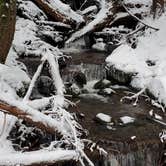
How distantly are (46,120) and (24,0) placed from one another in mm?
6649

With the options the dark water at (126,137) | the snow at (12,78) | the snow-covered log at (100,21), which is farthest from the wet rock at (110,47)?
the snow at (12,78)

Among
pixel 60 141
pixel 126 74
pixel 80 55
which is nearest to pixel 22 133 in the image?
pixel 60 141

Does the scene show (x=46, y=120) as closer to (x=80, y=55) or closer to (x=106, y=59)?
(x=106, y=59)

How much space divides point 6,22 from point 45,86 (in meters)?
1.56

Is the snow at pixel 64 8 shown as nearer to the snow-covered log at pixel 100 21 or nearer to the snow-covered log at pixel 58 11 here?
the snow-covered log at pixel 58 11

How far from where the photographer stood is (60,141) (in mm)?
5438

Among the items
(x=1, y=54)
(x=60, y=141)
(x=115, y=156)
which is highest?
(x=1, y=54)

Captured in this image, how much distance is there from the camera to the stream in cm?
612

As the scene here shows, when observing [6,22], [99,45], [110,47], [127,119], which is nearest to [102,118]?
[127,119]

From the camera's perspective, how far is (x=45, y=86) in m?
7.98

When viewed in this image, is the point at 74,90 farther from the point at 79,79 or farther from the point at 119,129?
the point at 119,129

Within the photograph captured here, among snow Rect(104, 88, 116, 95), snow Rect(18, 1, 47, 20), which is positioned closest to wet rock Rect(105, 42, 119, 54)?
snow Rect(18, 1, 47, 20)

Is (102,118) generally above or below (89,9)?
below

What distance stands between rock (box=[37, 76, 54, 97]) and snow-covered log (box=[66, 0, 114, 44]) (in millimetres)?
3090
